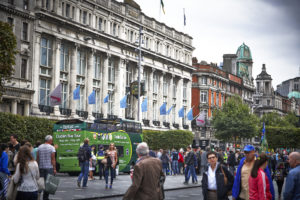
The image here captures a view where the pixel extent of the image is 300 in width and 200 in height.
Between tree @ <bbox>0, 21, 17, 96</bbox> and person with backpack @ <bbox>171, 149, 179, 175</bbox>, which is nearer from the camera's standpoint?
tree @ <bbox>0, 21, 17, 96</bbox>

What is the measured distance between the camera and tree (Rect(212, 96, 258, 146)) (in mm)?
76188

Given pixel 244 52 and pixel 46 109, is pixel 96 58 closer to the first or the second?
pixel 46 109

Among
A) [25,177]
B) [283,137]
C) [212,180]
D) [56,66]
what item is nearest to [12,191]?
[25,177]

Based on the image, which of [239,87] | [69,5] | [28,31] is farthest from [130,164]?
[239,87]

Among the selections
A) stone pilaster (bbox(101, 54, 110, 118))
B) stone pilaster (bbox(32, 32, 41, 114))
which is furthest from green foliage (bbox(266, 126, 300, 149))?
stone pilaster (bbox(32, 32, 41, 114))

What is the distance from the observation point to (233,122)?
7594 cm

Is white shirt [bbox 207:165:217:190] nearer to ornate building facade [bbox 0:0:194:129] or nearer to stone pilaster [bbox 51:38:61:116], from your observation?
ornate building facade [bbox 0:0:194:129]

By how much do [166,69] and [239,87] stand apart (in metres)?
38.6

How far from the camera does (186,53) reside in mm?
72250

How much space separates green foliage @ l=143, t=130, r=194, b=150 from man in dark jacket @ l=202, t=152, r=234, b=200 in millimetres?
42838

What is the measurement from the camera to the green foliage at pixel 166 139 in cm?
5450

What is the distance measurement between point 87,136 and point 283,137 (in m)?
62.7

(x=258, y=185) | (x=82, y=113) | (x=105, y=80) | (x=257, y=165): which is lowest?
(x=258, y=185)

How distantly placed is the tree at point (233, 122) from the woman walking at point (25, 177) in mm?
67637
